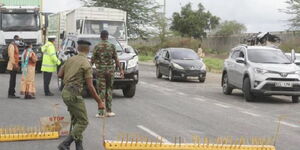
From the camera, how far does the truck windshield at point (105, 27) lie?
2530cm

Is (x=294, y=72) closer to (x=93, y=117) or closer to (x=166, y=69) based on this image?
(x=93, y=117)

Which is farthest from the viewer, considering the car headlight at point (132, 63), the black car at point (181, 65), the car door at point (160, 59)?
the car door at point (160, 59)

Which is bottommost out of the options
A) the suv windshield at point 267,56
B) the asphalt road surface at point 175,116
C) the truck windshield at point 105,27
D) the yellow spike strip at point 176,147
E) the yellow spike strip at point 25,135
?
the asphalt road surface at point 175,116

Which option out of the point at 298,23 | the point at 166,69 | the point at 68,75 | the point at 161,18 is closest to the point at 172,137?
the point at 68,75

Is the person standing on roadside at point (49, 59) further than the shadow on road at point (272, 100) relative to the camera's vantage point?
No

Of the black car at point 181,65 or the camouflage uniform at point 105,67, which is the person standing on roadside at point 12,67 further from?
the black car at point 181,65

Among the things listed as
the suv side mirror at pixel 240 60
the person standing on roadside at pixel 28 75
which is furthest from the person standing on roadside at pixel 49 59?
the suv side mirror at pixel 240 60

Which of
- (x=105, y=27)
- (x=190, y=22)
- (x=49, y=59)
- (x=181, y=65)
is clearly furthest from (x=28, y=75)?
(x=190, y=22)

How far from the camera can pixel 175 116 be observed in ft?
40.9

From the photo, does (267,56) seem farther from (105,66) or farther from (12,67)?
(12,67)

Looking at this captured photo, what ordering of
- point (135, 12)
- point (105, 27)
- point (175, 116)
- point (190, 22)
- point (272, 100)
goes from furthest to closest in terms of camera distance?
point (190, 22) → point (135, 12) → point (105, 27) → point (272, 100) → point (175, 116)

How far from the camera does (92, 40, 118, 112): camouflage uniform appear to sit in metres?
12.1

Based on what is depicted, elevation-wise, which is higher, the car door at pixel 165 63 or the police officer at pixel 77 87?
the police officer at pixel 77 87

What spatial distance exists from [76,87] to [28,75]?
864cm
